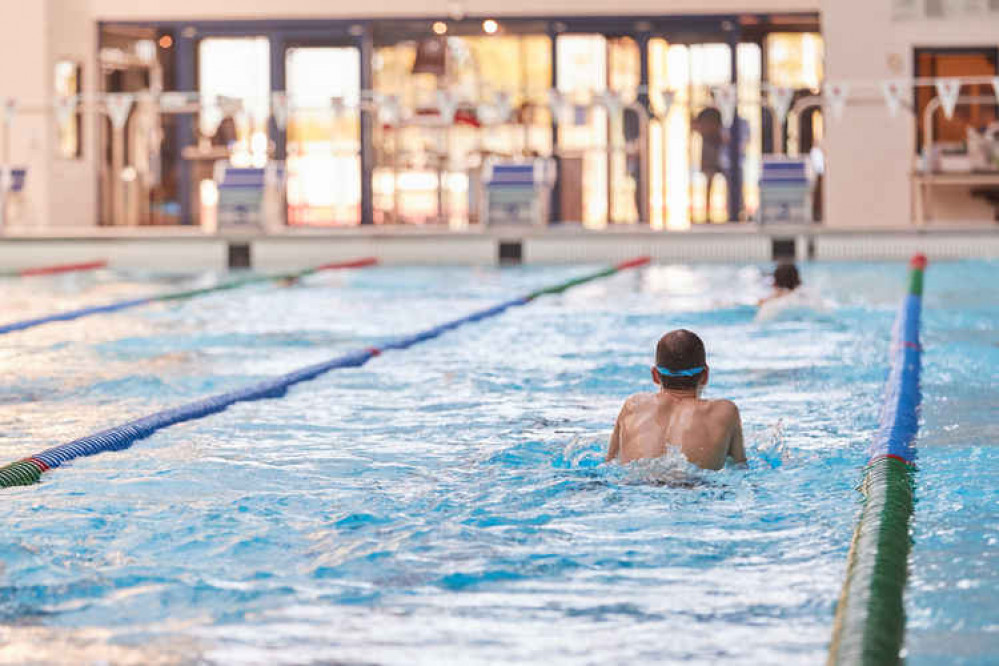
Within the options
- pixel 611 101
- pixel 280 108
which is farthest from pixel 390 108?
pixel 611 101

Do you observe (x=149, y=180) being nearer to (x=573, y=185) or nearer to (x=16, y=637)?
(x=573, y=185)

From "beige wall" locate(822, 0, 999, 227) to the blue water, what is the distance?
9.82 m

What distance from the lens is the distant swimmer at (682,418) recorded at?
15.1ft

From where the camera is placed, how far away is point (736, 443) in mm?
4711

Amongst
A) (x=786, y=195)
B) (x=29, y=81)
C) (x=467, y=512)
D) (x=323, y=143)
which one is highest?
(x=29, y=81)

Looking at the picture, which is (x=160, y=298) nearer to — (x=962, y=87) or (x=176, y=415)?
(x=176, y=415)

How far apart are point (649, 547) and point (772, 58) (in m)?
15.6

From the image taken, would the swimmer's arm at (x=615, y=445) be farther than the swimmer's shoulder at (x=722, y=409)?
Yes

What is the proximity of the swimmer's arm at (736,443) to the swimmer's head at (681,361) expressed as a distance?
15 cm

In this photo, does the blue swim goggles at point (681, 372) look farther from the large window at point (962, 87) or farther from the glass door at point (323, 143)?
the glass door at point (323, 143)

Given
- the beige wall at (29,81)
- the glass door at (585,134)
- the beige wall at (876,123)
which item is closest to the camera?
the beige wall at (876,123)

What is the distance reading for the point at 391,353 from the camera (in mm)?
8352

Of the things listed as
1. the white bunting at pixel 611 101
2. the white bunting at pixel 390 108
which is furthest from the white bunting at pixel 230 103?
the white bunting at pixel 611 101

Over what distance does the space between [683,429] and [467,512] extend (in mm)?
670
